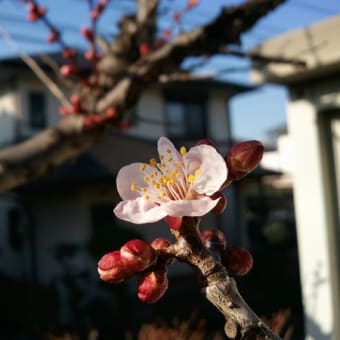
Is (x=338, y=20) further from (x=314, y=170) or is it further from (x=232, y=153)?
(x=232, y=153)

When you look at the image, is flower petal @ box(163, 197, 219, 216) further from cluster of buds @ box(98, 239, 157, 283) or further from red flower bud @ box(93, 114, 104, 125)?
red flower bud @ box(93, 114, 104, 125)

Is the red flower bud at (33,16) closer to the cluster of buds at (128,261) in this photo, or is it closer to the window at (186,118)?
the cluster of buds at (128,261)

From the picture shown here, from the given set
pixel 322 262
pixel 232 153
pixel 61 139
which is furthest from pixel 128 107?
pixel 232 153

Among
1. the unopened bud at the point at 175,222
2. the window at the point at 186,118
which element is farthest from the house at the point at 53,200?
the unopened bud at the point at 175,222

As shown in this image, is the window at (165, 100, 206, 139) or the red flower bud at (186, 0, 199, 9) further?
the window at (165, 100, 206, 139)

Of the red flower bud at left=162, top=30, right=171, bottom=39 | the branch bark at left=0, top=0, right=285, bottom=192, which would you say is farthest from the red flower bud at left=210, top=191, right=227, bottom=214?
the red flower bud at left=162, top=30, right=171, bottom=39

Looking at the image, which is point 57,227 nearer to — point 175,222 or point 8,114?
point 8,114

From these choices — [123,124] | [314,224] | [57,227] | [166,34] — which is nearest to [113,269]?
[314,224]
